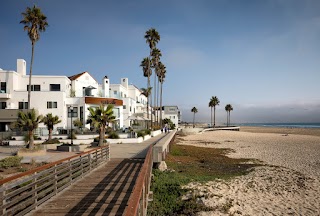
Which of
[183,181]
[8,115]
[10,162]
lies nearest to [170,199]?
[183,181]

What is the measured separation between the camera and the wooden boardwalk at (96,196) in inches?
286

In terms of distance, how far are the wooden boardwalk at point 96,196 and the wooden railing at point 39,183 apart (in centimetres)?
31

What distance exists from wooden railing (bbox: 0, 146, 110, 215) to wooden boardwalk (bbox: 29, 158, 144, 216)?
12.3 inches

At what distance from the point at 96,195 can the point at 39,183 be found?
79.2 inches

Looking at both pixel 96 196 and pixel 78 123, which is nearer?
pixel 96 196

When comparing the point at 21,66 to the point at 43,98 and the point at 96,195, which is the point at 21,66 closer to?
the point at 43,98

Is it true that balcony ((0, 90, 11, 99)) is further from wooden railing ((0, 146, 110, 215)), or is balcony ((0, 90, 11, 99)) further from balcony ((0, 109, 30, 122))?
wooden railing ((0, 146, 110, 215))

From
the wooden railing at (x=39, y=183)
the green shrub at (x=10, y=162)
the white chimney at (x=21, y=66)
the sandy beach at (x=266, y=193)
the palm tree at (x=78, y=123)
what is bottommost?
the sandy beach at (x=266, y=193)

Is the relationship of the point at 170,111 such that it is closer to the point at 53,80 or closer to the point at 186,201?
the point at 53,80

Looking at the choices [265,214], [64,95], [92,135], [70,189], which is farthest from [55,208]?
[64,95]

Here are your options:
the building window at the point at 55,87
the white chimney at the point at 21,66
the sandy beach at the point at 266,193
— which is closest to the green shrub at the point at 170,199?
the sandy beach at the point at 266,193

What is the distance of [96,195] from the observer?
8.77 meters

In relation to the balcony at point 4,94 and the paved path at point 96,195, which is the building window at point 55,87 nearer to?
the balcony at point 4,94

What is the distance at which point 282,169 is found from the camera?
18906 millimetres
